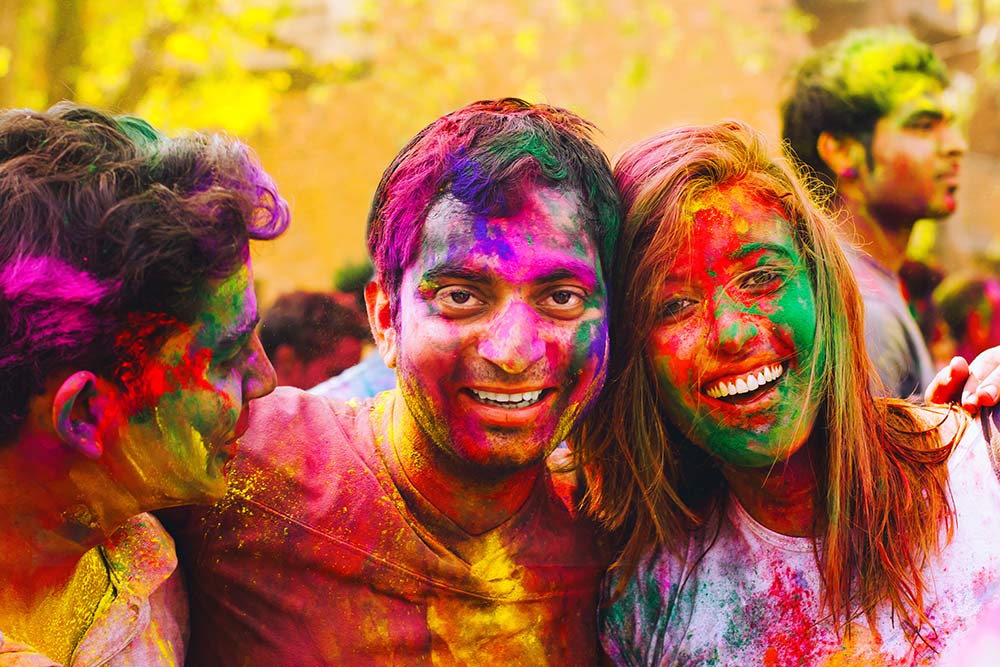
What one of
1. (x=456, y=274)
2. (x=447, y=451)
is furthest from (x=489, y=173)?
(x=447, y=451)

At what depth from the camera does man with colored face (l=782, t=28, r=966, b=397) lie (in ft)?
15.4

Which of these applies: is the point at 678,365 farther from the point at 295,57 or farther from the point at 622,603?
the point at 295,57

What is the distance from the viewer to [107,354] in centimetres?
199

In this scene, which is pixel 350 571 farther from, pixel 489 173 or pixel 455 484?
pixel 489 173

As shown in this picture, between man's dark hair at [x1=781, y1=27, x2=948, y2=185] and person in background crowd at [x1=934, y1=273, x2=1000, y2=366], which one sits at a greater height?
man's dark hair at [x1=781, y1=27, x2=948, y2=185]

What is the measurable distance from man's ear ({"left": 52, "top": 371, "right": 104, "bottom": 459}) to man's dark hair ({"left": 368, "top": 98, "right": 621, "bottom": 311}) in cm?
76

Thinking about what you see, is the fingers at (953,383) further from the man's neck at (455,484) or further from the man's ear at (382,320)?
the man's ear at (382,320)

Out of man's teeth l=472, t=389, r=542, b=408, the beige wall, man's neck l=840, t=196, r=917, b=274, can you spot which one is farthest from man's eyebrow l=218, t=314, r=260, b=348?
the beige wall

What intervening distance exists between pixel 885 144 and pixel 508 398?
2.96 meters

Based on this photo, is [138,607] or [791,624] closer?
[138,607]

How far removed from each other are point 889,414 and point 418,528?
112 centimetres

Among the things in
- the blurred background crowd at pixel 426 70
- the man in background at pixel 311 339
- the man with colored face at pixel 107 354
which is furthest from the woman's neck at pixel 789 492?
the blurred background crowd at pixel 426 70

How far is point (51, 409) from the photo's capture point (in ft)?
6.42

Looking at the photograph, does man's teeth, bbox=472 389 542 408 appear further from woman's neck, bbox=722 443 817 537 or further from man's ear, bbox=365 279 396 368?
woman's neck, bbox=722 443 817 537
